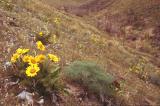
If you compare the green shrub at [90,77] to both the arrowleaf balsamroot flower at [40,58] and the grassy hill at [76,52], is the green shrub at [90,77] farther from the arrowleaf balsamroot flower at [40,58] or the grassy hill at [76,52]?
the arrowleaf balsamroot flower at [40,58]

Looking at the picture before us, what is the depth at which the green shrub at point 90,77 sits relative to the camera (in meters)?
8.47

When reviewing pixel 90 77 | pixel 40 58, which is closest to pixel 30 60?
pixel 40 58

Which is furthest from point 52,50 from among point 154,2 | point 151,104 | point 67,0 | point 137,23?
point 67,0

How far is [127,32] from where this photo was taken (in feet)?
97.4

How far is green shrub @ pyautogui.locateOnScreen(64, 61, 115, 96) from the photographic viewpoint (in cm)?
847

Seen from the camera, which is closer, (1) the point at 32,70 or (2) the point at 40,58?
(1) the point at 32,70

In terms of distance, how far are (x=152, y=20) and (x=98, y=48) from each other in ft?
59.5

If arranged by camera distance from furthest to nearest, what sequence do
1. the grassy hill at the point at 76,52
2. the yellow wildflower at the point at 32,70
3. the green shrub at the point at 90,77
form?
the grassy hill at the point at 76,52, the green shrub at the point at 90,77, the yellow wildflower at the point at 32,70

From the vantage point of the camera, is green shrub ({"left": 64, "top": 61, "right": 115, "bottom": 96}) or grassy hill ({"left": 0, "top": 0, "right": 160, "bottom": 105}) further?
grassy hill ({"left": 0, "top": 0, "right": 160, "bottom": 105})

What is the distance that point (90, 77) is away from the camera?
8.60m

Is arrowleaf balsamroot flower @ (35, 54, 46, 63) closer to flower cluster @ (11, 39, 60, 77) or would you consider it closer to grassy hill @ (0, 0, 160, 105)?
flower cluster @ (11, 39, 60, 77)

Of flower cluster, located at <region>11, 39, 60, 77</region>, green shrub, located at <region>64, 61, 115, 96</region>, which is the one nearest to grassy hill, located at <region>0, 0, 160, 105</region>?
flower cluster, located at <region>11, 39, 60, 77</region>

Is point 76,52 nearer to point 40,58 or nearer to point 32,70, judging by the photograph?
point 40,58

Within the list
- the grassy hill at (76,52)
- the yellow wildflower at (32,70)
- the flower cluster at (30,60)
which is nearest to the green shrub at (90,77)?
the grassy hill at (76,52)
